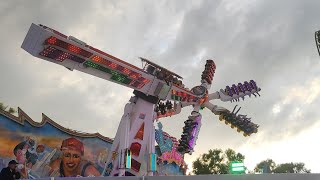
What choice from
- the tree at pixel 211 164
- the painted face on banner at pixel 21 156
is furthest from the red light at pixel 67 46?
the tree at pixel 211 164

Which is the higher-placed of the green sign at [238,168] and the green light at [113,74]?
the green light at [113,74]

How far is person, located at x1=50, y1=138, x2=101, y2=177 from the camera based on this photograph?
91.5 ft

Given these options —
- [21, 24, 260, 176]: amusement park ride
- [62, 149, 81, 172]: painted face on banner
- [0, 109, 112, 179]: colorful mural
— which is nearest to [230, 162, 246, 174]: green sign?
[21, 24, 260, 176]: amusement park ride

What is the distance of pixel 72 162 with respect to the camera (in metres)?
28.8

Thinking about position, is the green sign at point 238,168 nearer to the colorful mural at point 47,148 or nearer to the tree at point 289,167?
the colorful mural at point 47,148

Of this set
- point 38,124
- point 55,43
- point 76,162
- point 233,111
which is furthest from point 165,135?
point 55,43

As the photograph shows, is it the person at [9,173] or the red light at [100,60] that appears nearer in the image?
the person at [9,173]

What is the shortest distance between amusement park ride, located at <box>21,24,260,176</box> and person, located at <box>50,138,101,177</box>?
10.9m

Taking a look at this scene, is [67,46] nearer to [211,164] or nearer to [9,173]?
[9,173]

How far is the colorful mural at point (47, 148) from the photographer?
25.0 m

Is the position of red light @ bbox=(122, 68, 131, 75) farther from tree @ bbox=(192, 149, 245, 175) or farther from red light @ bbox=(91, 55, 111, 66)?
tree @ bbox=(192, 149, 245, 175)

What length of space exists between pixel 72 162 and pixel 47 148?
2.53 meters

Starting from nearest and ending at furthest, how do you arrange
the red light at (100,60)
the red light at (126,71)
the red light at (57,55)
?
the red light at (57,55)
the red light at (100,60)
the red light at (126,71)

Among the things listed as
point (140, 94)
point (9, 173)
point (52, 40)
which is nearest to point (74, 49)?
point (52, 40)
